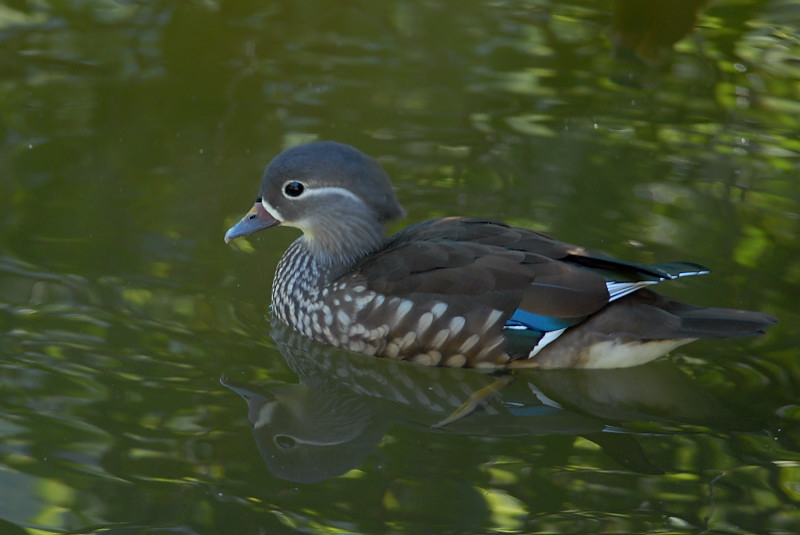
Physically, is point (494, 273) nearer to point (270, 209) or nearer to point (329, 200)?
point (329, 200)

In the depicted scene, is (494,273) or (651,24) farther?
(651,24)

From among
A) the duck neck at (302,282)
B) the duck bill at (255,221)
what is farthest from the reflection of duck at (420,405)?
the duck bill at (255,221)

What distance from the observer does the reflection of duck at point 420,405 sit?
16.3ft

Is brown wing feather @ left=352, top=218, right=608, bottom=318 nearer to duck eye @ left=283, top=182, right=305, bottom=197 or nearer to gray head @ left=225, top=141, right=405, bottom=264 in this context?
gray head @ left=225, top=141, right=405, bottom=264

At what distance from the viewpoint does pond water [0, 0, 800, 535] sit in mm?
4535

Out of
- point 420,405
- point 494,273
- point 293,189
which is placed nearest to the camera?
point 420,405

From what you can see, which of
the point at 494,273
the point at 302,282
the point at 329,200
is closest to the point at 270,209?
the point at 329,200

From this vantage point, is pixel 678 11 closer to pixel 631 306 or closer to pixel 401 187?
pixel 401 187

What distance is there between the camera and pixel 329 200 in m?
6.00

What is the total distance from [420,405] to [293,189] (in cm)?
143

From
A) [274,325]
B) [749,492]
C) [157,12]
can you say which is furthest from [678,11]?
[749,492]

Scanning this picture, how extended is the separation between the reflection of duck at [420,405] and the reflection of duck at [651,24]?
170 inches

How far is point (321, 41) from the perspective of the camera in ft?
30.3

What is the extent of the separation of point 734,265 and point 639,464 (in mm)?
2035
